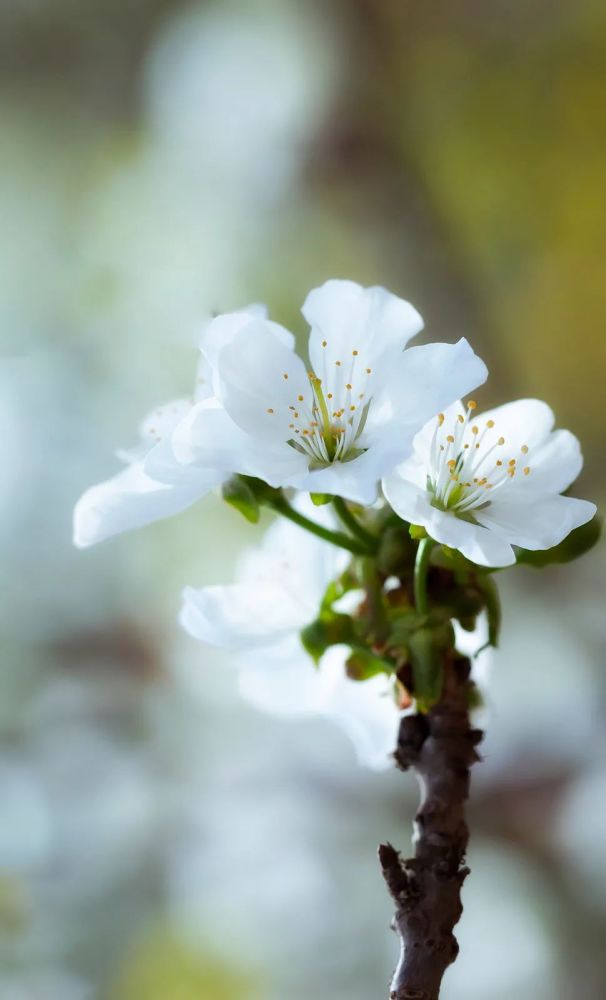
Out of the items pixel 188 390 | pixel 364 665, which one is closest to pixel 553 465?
pixel 364 665

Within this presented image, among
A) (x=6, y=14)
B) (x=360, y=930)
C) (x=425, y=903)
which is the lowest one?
(x=425, y=903)

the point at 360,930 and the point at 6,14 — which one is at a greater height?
the point at 6,14

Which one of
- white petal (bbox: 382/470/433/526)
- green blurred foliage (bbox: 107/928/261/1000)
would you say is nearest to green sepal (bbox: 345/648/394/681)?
white petal (bbox: 382/470/433/526)

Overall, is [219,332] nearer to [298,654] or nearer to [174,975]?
[298,654]

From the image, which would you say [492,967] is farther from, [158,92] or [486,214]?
[158,92]

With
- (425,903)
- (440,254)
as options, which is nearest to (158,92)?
(440,254)
